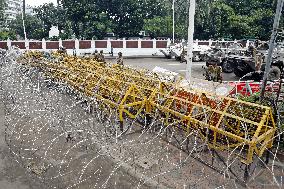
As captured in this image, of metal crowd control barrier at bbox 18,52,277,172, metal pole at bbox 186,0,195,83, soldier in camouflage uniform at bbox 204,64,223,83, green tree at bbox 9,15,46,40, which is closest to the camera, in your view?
metal crowd control barrier at bbox 18,52,277,172

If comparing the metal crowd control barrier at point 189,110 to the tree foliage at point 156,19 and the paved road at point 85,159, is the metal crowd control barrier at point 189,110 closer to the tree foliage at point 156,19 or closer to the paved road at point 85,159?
the paved road at point 85,159

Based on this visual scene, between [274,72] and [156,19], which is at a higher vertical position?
[156,19]

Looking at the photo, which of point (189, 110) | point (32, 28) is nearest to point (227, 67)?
point (189, 110)

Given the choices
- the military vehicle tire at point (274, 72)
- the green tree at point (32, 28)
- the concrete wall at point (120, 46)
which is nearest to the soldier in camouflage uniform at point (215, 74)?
the military vehicle tire at point (274, 72)

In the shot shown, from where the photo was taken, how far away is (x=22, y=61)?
13.3 meters

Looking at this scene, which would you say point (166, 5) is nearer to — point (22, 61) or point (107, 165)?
point (22, 61)

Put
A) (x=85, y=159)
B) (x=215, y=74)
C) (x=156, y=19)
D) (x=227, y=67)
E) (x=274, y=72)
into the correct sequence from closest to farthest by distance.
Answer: (x=85, y=159)
(x=215, y=74)
(x=274, y=72)
(x=227, y=67)
(x=156, y=19)

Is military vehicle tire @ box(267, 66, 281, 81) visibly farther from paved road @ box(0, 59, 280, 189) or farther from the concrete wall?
the concrete wall

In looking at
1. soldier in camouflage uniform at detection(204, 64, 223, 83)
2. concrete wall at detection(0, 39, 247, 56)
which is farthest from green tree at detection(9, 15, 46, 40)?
soldier in camouflage uniform at detection(204, 64, 223, 83)

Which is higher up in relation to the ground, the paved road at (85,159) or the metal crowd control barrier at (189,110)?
the metal crowd control barrier at (189,110)

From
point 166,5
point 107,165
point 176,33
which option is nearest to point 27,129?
point 107,165

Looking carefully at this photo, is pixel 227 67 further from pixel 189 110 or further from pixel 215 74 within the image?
pixel 189 110

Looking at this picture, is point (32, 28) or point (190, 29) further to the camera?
point (32, 28)

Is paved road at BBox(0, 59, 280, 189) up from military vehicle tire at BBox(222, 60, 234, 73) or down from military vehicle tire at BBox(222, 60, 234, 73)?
down
